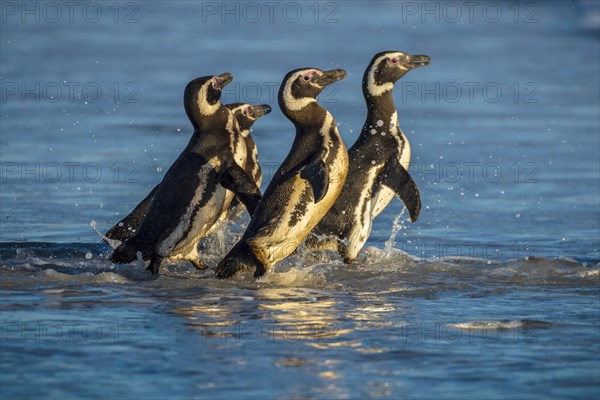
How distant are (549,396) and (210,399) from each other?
4.70ft

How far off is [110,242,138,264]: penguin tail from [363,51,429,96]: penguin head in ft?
7.11

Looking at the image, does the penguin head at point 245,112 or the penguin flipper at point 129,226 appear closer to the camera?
the penguin flipper at point 129,226

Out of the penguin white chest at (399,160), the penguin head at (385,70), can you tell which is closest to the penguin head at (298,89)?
the penguin white chest at (399,160)

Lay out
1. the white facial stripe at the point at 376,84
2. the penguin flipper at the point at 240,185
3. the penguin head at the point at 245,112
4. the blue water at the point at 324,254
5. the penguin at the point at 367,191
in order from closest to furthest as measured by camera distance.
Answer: the blue water at the point at 324,254 < the penguin flipper at the point at 240,185 < the penguin at the point at 367,191 < the white facial stripe at the point at 376,84 < the penguin head at the point at 245,112

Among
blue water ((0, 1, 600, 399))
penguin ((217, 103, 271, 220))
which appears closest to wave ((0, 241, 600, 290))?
blue water ((0, 1, 600, 399))

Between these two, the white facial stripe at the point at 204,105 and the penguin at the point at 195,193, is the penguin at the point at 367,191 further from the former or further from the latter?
the white facial stripe at the point at 204,105

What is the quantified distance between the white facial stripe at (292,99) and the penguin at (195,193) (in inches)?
20.7

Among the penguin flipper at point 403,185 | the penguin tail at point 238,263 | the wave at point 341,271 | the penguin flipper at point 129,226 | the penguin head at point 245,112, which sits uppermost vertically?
the penguin head at point 245,112

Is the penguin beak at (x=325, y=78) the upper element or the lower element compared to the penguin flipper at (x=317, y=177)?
upper

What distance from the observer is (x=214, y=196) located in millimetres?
9172

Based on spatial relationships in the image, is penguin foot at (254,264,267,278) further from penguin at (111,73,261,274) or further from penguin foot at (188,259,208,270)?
penguin foot at (188,259,208,270)

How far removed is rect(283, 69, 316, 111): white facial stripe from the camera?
9039 mm

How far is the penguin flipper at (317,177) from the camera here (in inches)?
333

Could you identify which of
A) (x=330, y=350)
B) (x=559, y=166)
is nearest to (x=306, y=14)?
(x=559, y=166)
